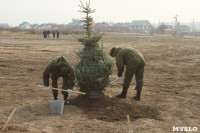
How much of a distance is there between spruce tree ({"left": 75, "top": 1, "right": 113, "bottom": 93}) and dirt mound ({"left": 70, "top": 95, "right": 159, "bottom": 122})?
13.9 inches

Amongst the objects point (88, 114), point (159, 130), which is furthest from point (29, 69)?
point (159, 130)

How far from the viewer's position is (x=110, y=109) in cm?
713

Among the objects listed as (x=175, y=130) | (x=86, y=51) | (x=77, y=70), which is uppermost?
(x=86, y=51)

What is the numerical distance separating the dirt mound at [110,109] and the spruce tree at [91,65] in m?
0.35

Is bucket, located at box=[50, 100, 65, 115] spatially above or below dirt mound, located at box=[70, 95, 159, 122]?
above

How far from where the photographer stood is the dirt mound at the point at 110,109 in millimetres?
6684

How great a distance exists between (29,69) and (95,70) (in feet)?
24.9

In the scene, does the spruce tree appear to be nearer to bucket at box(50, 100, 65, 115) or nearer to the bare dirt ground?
the bare dirt ground

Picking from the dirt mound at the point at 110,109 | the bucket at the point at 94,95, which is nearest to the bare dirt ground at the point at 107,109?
the dirt mound at the point at 110,109

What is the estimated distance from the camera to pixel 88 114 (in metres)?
6.80

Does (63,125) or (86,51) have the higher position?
(86,51)

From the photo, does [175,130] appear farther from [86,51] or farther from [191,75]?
[191,75]

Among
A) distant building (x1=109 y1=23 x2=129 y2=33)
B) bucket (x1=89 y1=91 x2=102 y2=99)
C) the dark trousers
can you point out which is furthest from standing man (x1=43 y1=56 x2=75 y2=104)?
distant building (x1=109 y1=23 x2=129 y2=33)

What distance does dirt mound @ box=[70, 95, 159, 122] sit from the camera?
6.68 metres
